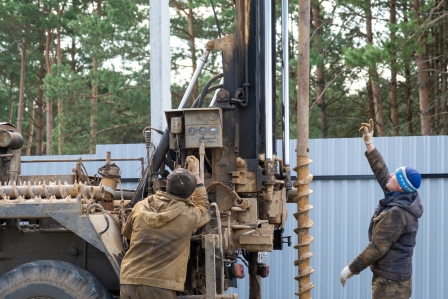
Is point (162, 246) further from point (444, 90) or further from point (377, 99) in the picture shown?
point (377, 99)

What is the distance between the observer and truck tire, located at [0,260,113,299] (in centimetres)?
551

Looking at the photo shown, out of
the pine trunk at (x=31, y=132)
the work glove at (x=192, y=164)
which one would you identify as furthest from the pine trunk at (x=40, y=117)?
the work glove at (x=192, y=164)

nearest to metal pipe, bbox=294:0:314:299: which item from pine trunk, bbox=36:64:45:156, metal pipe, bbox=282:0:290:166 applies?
metal pipe, bbox=282:0:290:166

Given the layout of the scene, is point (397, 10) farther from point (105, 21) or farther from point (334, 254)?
point (334, 254)

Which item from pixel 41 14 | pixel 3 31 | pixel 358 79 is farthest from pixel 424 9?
pixel 3 31

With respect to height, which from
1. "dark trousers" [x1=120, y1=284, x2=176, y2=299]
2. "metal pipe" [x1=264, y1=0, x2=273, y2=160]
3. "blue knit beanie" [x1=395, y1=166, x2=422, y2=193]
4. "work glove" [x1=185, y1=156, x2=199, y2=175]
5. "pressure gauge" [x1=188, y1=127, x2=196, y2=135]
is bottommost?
"dark trousers" [x1=120, y1=284, x2=176, y2=299]

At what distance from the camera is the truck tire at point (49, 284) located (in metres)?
5.51

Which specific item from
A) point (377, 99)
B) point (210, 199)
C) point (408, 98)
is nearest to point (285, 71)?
point (210, 199)

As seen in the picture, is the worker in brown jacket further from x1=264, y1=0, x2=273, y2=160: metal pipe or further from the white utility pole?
the white utility pole

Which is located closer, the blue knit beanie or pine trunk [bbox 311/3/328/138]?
the blue knit beanie

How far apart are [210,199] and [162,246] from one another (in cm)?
97

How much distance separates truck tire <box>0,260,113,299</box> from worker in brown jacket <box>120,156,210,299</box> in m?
0.33

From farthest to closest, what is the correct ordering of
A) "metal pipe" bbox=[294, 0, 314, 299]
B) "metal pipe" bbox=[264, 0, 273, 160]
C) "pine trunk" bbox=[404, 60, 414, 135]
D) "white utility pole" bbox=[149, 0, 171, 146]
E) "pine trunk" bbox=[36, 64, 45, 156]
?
"pine trunk" bbox=[36, 64, 45, 156], "pine trunk" bbox=[404, 60, 414, 135], "white utility pole" bbox=[149, 0, 171, 146], "metal pipe" bbox=[294, 0, 314, 299], "metal pipe" bbox=[264, 0, 273, 160]

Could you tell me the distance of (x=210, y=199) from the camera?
20.3 feet
